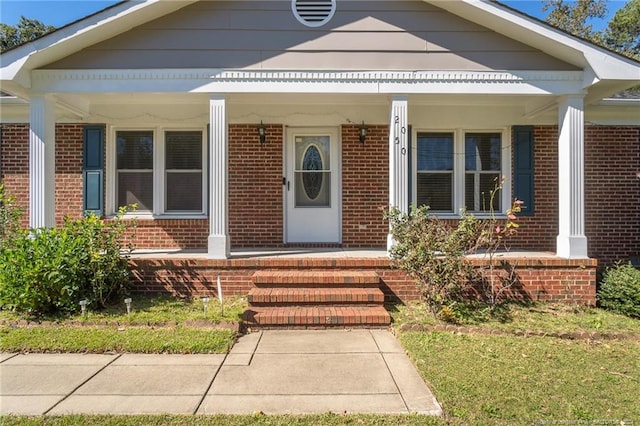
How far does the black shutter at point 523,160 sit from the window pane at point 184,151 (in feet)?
19.0

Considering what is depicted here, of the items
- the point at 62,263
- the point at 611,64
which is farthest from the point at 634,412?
the point at 62,263

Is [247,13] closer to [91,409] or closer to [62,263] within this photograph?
[62,263]

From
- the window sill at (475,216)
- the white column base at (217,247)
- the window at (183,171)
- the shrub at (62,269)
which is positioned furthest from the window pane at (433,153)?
the shrub at (62,269)

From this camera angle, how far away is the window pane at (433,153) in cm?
760

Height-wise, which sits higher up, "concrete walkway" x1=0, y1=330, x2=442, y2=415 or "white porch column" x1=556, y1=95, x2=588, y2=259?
"white porch column" x1=556, y1=95, x2=588, y2=259

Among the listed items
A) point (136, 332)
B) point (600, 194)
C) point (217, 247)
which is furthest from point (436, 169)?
point (136, 332)

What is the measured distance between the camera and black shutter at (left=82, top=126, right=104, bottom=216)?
7273 mm

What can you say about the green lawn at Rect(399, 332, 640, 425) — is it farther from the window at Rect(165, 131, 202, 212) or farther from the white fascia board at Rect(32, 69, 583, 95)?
the window at Rect(165, 131, 202, 212)

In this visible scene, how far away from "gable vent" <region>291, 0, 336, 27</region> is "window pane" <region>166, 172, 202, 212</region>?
3.38 meters

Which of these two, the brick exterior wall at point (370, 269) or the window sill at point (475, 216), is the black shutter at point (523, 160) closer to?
the window sill at point (475, 216)

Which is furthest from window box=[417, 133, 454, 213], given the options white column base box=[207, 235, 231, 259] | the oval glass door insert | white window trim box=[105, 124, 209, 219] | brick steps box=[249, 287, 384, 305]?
white window trim box=[105, 124, 209, 219]

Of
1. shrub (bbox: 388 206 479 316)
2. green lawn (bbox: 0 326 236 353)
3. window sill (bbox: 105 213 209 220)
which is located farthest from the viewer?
window sill (bbox: 105 213 209 220)

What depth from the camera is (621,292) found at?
5.57m

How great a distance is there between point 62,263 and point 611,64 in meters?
7.51
